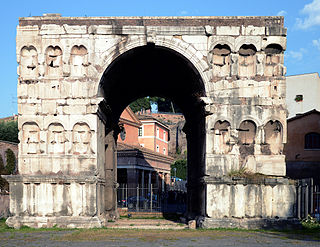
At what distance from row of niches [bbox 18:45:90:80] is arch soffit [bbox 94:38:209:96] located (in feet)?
2.42

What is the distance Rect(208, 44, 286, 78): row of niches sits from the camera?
55.0 ft

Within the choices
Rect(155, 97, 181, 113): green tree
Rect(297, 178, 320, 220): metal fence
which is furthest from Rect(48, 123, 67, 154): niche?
Rect(155, 97, 181, 113): green tree

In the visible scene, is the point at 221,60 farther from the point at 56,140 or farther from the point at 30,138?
the point at 30,138

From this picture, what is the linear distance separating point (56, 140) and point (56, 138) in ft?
0.26

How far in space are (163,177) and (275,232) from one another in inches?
1488

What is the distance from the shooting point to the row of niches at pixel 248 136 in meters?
16.6

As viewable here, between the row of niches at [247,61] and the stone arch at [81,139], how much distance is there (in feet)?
18.2

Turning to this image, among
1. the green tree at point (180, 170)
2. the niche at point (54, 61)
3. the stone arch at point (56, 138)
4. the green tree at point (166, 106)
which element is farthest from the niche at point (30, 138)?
the green tree at point (166, 106)

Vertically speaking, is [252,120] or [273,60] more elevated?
[273,60]

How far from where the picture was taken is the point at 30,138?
16641 millimetres

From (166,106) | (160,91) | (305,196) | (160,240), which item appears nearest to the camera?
(160,240)

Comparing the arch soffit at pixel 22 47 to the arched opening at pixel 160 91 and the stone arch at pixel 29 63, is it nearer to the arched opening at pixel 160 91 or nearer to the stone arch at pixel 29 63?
the stone arch at pixel 29 63

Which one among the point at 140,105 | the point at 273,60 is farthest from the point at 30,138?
the point at 140,105

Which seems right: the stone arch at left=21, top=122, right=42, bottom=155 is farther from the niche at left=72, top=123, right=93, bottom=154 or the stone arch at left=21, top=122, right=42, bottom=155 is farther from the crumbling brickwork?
the niche at left=72, top=123, right=93, bottom=154
